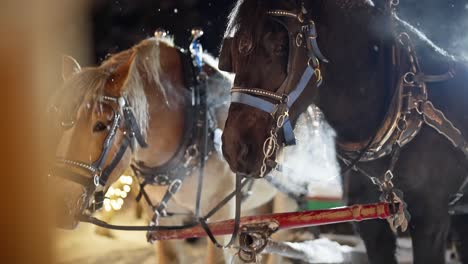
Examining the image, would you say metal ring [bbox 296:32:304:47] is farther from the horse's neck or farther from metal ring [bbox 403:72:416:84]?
metal ring [bbox 403:72:416:84]

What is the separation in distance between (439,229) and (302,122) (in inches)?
35.1

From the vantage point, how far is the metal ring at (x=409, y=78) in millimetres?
1486

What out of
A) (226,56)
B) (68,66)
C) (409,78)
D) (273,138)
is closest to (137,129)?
(68,66)

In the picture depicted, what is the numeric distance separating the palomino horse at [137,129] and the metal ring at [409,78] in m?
1.05

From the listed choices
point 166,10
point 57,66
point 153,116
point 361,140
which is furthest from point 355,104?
point 166,10

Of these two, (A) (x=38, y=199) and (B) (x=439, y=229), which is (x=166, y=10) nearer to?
(A) (x=38, y=199)

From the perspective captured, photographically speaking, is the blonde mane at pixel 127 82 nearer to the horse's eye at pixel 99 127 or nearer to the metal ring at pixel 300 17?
the horse's eye at pixel 99 127

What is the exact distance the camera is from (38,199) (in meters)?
2.28

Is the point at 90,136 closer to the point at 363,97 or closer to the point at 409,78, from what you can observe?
the point at 363,97

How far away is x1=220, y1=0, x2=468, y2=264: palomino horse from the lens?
1362mm

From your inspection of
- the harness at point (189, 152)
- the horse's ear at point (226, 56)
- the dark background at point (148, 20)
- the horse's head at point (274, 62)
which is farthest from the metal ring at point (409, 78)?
the dark background at point (148, 20)

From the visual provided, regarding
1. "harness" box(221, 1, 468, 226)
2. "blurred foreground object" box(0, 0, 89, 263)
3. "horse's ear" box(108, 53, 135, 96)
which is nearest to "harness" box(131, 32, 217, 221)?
"horse's ear" box(108, 53, 135, 96)

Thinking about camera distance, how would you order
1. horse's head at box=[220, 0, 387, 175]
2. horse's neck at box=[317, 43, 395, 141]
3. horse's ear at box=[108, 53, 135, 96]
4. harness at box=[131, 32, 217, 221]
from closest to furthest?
horse's head at box=[220, 0, 387, 175] < horse's neck at box=[317, 43, 395, 141] < horse's ear at box=[108, 53, 135, 96] < harness at box=[131, 32, 217, 221]

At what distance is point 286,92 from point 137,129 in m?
0.87
